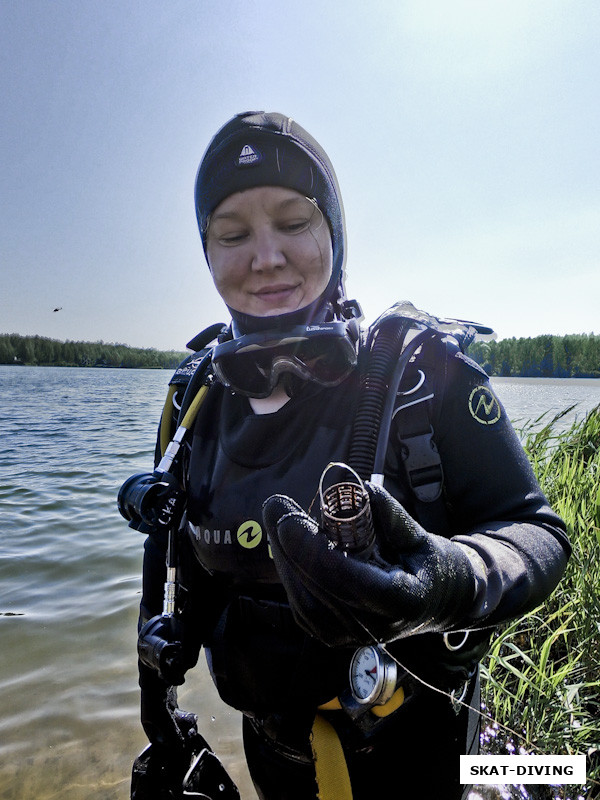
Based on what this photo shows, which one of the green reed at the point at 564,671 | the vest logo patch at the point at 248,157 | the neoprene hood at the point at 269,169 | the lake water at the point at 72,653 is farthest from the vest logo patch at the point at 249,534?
the lake water at the point at 72,653

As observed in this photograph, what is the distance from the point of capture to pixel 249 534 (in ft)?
4.83

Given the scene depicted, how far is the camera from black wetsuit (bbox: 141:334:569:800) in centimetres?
126

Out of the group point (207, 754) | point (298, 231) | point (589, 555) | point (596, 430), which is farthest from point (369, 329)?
point (596, 430)

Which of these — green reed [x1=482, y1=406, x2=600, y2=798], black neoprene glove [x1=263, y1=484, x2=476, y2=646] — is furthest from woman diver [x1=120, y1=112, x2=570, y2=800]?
green reed [x1=482, y1=406, x2=600, y2=798]

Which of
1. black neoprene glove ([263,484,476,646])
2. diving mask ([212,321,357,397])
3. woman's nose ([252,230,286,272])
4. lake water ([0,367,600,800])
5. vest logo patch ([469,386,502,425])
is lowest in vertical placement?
lake water ([0,367,600,800])

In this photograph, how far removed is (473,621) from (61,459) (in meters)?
12.0

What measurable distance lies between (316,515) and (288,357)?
0.50 meters

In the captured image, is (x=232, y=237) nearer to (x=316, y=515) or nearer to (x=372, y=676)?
(x=316, y=515)

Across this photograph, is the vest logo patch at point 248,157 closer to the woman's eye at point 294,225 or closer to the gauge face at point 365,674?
the woman's eye at point 294,225

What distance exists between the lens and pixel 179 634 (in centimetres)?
166

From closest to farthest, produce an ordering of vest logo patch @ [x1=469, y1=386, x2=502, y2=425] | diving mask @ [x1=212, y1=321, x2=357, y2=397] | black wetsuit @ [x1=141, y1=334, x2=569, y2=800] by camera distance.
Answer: black wetsuit @ [x1=141, y1=334, x2=569, y2=800], vest logo patch @ [x1=469, y1=386, x2=502, y2=425], diving mask @ [x1=212, y1=321, x2=357, y2=397]

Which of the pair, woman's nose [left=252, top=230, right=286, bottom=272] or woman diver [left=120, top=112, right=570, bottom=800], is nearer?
woman diver [left=120, top=112, right=570, bottom=800]

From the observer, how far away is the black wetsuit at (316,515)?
4.14 feet

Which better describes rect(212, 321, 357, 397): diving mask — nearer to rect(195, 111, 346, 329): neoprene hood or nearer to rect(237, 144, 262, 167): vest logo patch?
rect(195, 111, 346, 329): neoprene hood
